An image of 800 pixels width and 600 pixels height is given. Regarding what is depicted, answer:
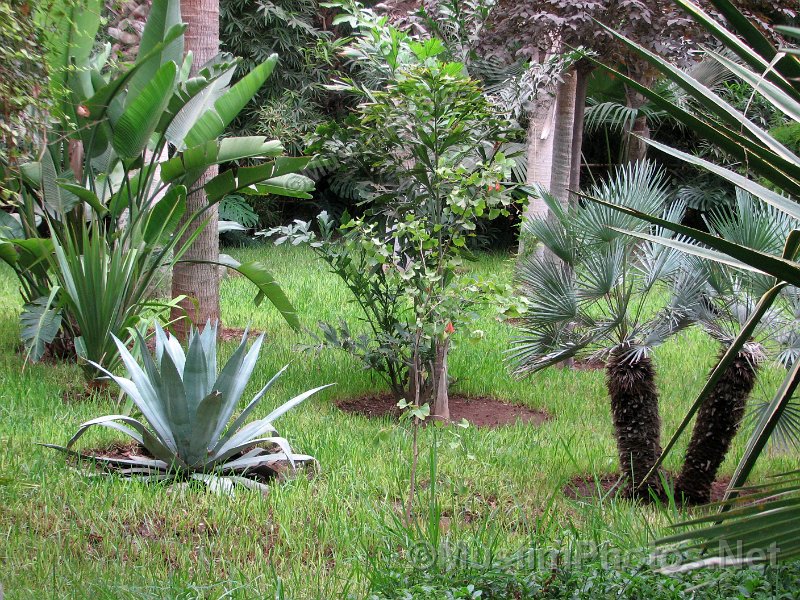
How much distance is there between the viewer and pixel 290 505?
3922 mm

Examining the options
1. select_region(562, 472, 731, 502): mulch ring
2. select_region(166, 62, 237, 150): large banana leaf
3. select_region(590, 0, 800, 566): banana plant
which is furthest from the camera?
select_region(166, 62, 237, 150): large banana leaf

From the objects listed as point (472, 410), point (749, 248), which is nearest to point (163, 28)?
point (472, 410)

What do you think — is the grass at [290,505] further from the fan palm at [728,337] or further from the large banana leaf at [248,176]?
the large banana leaf at [248,176]

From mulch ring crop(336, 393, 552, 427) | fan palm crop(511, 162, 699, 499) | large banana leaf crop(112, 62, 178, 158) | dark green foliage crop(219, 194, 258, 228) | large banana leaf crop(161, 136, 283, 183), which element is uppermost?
large banana leaf crop(112, 62, 178, 158)

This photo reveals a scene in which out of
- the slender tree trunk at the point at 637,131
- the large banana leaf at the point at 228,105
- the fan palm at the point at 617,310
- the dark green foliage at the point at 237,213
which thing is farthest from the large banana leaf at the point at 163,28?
the dark green foliage at the point at 237,213

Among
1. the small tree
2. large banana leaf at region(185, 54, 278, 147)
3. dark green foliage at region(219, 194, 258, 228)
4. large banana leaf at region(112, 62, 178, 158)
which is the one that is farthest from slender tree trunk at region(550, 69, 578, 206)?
dark green foliage at region(219, 194, 258, 228)

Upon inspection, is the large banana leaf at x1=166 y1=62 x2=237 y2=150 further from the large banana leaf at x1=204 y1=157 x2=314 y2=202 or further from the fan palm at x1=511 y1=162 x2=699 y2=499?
the fan palm at x1=511 y1=162 x2=699 y2=499

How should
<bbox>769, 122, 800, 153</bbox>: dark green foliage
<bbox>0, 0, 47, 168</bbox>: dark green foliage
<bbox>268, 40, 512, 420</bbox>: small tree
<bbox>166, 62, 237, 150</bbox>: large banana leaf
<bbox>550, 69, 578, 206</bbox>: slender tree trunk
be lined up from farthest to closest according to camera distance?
<bbox>550, 69, 578, 206</bbox>: slender tree trunk, <bbox>166, 62, 237, 150</bbox>: large banana leaf, <bbox>769, 122, 800, 153</bbox>: dark green foliage, <bbox>268, 40, 512, 420</bbox>: small tree, <bbox>0, 0, 47, 168</bbox>: dark green foliage

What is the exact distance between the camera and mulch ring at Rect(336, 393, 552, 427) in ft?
19.6

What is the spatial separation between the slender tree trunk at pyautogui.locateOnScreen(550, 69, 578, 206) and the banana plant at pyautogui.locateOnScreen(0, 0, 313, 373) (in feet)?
7.78

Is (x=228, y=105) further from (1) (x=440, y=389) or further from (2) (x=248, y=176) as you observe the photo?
(1) (x=440, y=389)

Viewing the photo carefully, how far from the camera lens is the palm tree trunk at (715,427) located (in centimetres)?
418

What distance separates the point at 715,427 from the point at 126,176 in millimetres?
4544

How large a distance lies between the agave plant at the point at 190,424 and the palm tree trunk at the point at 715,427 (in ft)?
6.49
